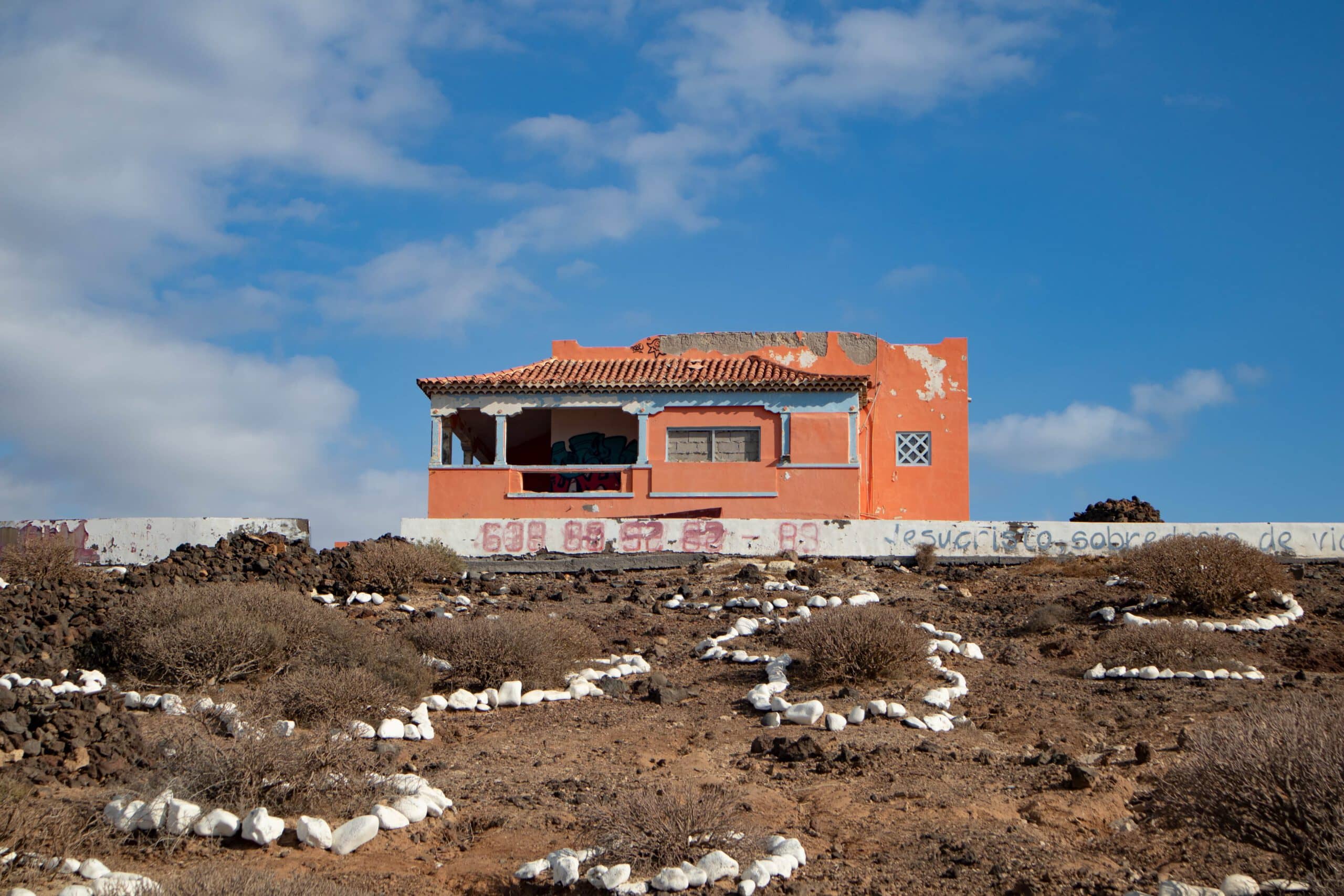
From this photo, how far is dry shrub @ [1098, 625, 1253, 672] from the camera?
11812 mm

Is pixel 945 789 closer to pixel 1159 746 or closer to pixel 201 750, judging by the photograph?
pixel 1159 746

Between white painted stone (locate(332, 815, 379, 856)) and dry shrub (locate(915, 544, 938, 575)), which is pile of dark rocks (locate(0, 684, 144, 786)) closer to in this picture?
white painted stone (locate(332, 815, 379, 856))

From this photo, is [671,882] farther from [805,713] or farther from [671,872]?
[805,713]

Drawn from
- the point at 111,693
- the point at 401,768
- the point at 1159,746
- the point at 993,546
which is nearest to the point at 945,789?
the point at 1159,746

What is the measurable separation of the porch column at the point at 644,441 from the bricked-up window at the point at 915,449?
7.19m

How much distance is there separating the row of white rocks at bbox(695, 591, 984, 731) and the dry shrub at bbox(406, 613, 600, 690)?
76.8 inches

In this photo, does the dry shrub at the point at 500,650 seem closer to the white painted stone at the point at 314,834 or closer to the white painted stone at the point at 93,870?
the white painted stone at the point at 314,834

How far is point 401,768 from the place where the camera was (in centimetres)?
824

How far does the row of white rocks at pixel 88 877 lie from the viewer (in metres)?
5.29

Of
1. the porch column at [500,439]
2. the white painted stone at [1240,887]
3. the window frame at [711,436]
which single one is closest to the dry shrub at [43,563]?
the porch column at [500,439]

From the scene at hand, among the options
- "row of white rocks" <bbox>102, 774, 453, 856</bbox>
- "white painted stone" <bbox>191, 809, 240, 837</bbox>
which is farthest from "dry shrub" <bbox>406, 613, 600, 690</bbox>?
"white painted stone" <bbox>191, 809, 240, 837</bbox>

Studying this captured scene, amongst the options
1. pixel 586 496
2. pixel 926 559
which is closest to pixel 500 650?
pixel 926 559

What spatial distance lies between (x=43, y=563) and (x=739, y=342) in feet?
55.2

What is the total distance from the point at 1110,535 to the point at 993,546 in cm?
213
